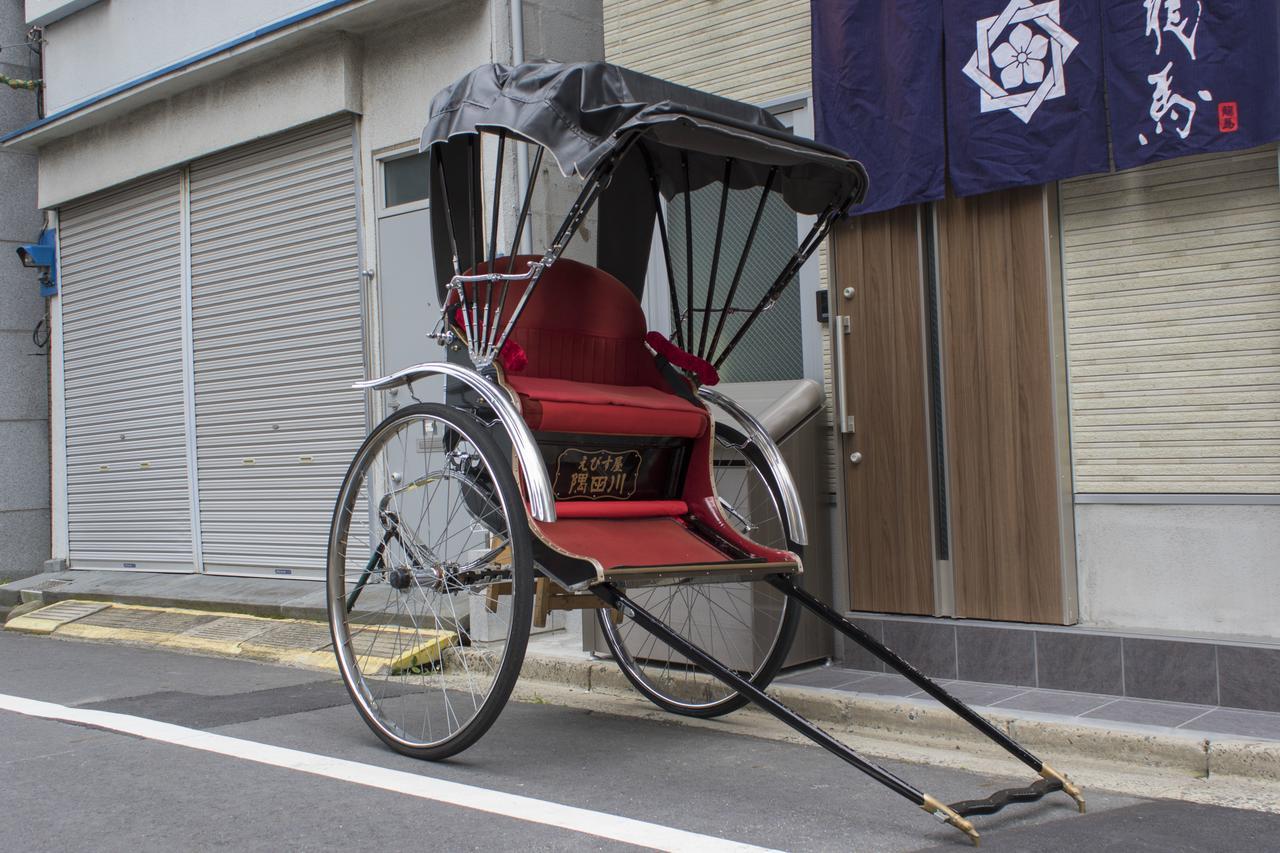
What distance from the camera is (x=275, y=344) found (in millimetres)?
10164

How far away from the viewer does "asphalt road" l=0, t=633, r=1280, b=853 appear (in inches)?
149

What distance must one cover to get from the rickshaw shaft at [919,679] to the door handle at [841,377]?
1.69m

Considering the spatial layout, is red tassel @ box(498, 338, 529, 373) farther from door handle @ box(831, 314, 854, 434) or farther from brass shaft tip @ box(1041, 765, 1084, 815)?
brass shaft tip @ box(1041, 765, 1084, 815)

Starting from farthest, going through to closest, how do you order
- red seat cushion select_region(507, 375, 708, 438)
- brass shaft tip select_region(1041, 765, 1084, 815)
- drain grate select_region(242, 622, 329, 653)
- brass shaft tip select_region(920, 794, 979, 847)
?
1. drain grate select_region(242, 622, 329, 653)
2. red seat cushion select_region(507, 375, 708, 438)
3. brass shaft tip select_region(1041, 765, 1084, 815)
4. brass shaft tip select_region(920, 794, 979, 847)

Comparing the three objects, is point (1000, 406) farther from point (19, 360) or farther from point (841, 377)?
point (19, 360)

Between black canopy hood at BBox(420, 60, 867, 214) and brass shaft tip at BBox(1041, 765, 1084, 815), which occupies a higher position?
black canopy hood at BBox(420, 60, 867, 214)

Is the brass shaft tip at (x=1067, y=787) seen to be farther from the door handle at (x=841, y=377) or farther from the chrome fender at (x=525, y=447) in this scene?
the door handle at (x=841, y=377)

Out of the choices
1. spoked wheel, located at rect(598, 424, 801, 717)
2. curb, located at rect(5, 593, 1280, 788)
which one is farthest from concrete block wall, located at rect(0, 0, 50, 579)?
spoked wheel, located at rect(598, 424, 801, 717)

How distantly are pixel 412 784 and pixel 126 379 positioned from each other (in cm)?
849

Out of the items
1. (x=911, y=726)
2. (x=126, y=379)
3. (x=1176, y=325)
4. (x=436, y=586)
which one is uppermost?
(x=126, y=379)

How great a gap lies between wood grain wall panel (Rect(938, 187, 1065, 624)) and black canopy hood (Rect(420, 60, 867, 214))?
1060 mm

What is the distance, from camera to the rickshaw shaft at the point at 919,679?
416 cm

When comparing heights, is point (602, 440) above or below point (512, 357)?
below

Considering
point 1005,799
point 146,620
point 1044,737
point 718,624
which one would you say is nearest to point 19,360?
point 146,620
